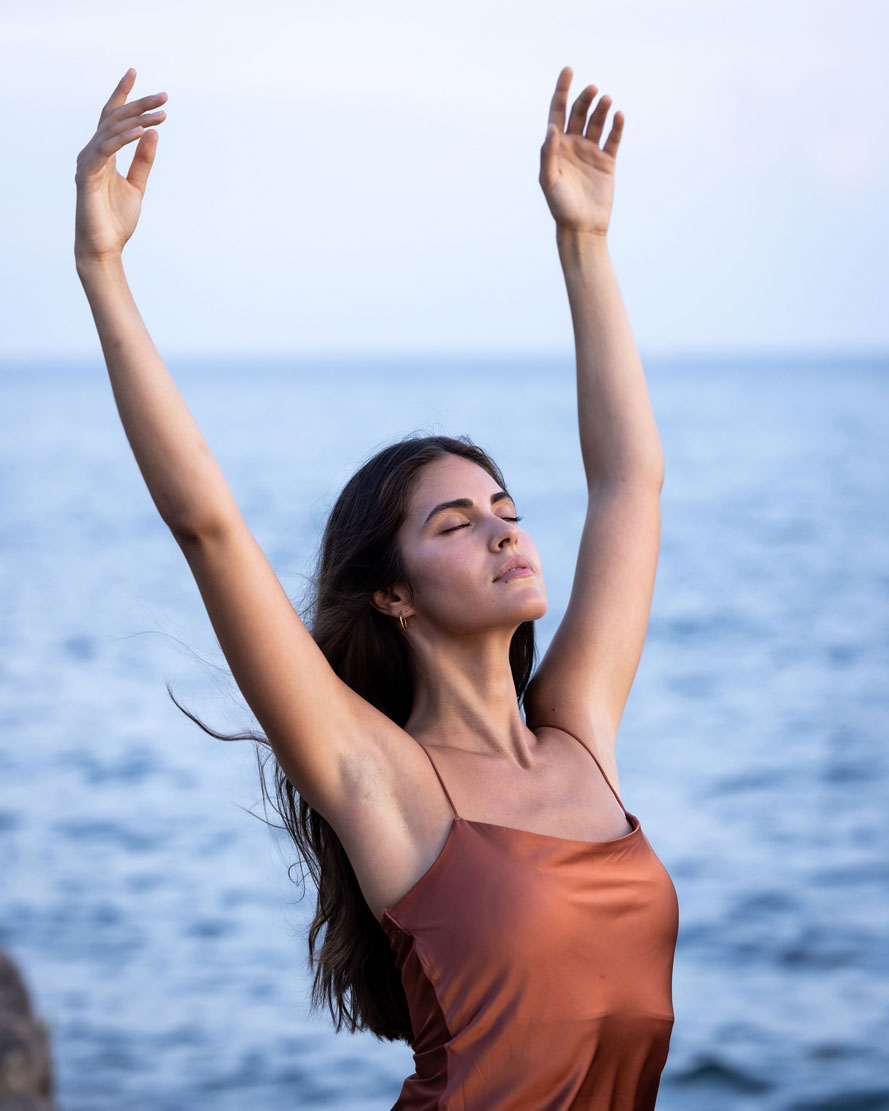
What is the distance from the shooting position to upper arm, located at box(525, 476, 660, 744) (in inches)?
99.7

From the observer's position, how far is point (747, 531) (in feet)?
89.0

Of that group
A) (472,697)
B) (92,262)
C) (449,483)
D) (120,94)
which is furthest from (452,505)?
(120,94)

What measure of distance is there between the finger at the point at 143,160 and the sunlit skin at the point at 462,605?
0.66 metres

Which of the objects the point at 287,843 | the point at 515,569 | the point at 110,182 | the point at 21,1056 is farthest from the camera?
the point at 287,843

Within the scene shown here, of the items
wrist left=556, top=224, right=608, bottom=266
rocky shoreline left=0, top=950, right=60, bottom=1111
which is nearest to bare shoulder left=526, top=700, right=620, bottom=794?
wrist left=556, top=224, right=608, bottom=266

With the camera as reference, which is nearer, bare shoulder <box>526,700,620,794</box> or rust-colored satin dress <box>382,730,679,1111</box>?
rust-colored satin dress <box>382,730,679,1111</box>

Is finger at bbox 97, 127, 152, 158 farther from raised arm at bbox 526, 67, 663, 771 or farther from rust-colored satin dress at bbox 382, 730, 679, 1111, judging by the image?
rust-colored satin dress at bbox 382, 730, 679, 1111

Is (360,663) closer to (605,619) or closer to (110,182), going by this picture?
(605,619)

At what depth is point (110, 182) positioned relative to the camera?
2127mm

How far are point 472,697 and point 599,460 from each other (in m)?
0.59

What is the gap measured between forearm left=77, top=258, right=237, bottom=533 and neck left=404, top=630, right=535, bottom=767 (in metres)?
0.55

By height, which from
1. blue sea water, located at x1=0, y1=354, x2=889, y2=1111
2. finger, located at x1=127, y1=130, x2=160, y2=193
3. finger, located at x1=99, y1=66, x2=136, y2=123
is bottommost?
blue sea water, located at x1=0, y1=354, x2=889, y2=1111

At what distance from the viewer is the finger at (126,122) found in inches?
82.4

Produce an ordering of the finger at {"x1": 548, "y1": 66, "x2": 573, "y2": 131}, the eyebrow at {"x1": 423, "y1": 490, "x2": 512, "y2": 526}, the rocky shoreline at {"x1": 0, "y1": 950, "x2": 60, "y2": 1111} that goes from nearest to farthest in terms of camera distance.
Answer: the eyebrow at {"x1": 423, "y1": 490, "x2": 512, "y2": 526} < the finger at {"x1": 548, "y1": 66, "x2": 573, "y2": 131} < the rocky shoreline at {"x1": 0, "y1": 950, "x2": 60, "y2": 1111}
